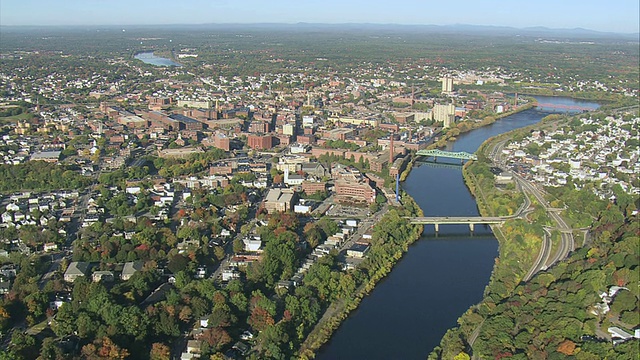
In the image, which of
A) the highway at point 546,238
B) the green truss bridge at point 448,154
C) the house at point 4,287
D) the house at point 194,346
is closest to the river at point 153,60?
the green truss bridge at point 448,154

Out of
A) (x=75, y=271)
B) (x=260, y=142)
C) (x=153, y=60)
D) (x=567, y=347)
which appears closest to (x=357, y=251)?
(x=567, y=347)

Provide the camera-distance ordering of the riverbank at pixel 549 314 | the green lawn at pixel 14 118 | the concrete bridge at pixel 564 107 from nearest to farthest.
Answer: the riverbank at pixel 549 314 → the green lawn at pixel 14 118 → the concrete bridge at pixel 564 107

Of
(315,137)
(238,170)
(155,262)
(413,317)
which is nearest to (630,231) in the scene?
(413,317)

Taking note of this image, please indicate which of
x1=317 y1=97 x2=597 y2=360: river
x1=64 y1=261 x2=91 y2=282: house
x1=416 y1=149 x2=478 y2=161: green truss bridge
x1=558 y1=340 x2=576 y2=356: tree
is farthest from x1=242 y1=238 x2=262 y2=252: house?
x1=416 y1=149 x2=478 y2=161: green truss bridge

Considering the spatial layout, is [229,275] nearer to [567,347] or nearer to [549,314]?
[549,314]

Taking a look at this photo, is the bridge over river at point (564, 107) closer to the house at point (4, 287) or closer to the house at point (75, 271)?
the house at point (75, 271)

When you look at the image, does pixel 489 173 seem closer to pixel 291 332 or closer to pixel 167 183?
pixel 167 183

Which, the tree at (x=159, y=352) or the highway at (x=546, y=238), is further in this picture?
the highway at (x=546, y=238)

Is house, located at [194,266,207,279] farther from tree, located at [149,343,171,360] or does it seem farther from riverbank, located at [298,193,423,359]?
tree, located at [149,343,171,360]
